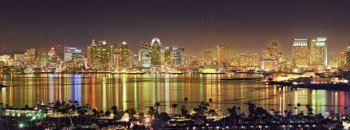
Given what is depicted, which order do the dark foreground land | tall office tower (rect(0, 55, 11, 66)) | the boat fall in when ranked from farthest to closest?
tall office tower (rect(0, 55, 11, 66)) < the boat < the dark foreground land

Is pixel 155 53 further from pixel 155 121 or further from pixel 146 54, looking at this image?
pixel 155 121

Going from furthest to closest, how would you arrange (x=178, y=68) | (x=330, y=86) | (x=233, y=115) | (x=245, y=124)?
(x=178, y=68) < (x=330, y=86) < (x=233, y=115) < (x=245, y=124)

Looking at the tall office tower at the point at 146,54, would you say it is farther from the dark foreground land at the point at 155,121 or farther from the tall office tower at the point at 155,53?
the dark foreground land at the point at 155,121

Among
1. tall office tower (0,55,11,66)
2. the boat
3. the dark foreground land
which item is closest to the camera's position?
the dark foreground land

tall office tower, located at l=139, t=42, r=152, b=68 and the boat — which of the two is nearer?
the boat

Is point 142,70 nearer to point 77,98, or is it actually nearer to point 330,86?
point 330,86

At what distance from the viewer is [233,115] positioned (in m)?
18.3

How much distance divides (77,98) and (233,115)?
1335cm

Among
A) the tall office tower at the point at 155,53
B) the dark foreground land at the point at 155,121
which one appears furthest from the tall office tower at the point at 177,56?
the dark foreground land at the point at 155,121

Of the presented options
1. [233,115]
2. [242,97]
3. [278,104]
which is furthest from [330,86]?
[233,115]

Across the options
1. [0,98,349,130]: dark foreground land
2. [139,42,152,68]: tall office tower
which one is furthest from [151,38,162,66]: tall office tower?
[0,98,349,130]: dark foreground land

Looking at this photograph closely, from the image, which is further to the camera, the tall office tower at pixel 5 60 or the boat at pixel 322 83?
the tall office tower at pixel 5 60

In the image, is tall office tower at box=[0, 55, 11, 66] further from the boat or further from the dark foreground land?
the dark foreground land

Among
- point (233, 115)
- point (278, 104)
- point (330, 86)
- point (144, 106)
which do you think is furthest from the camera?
point (330, 86)
